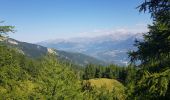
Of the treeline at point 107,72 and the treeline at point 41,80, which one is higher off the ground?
the treeline at point 41,80

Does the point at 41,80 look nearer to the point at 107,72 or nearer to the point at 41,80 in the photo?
the point at 41,80

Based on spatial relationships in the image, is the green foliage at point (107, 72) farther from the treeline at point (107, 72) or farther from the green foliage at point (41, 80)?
the green foliage at point (41, 80)

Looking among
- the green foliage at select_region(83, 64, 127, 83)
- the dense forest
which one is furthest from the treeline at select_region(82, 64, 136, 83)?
the dense forest

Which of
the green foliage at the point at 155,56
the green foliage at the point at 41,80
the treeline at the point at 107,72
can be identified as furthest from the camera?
the treeline at the point at 107,72

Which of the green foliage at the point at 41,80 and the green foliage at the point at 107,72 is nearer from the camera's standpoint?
the green foliage at the point at 41,80

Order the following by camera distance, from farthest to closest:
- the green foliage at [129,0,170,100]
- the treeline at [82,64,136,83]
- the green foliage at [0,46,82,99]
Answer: the treeline at [82,64,136,83], the green foliage at [0,46,82,99], the green foliage at [129,0,170,100]

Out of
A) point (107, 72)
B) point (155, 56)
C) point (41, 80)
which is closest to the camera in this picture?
point (155, 56)

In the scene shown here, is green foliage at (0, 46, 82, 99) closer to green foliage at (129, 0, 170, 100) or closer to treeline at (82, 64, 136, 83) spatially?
green foliage at (129, 0, 170, 100)

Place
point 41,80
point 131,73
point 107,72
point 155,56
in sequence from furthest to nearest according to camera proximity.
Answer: point 107,72 < point 41,80 < point 131,73 < point 155,56

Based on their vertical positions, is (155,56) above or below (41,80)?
above

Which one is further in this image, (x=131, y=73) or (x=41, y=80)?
(x=41, y=80)

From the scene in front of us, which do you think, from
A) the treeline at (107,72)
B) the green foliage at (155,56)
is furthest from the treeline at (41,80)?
the treeline at (107,72)

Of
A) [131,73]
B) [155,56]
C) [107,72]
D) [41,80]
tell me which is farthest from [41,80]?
[107,72]

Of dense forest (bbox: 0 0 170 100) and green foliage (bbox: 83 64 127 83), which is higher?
dense forest (bbox: 0 0 170 100)
